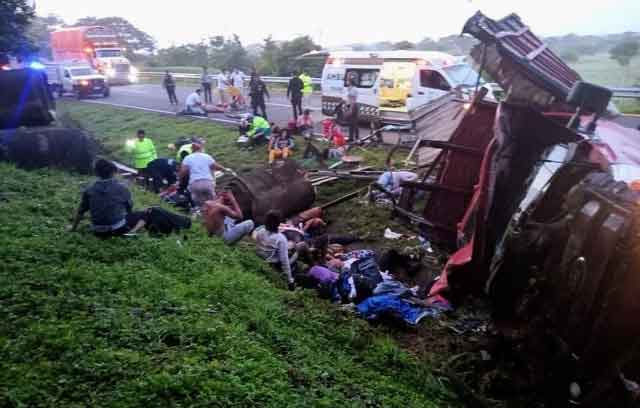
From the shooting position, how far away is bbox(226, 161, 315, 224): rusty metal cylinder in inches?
328

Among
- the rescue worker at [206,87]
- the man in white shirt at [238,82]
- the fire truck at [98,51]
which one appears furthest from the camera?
the fire truck at [98,51]

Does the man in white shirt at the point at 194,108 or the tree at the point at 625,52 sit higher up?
the tree at the point at 625,52

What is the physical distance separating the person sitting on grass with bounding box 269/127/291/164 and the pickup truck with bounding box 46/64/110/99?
1930 centimetres

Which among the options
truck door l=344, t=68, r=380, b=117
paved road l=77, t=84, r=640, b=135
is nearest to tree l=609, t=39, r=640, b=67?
paved road l=77, t=84, r=640, b=135

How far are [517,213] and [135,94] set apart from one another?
92.7 feet

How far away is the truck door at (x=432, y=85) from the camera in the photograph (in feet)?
45.2

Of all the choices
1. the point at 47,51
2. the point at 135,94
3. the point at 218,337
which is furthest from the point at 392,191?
the point at 47,51

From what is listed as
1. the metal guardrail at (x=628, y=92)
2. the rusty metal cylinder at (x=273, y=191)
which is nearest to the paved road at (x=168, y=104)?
the metal guardrail at (x=628, y=92)

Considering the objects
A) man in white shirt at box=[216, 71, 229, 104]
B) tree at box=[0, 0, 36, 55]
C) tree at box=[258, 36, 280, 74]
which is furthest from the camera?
tree at box=[258, 36, 280, 74]

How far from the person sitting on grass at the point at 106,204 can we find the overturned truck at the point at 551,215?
3.85m

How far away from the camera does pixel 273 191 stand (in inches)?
340

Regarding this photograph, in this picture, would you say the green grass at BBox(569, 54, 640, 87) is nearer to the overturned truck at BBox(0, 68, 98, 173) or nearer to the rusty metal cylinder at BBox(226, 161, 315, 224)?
the rusty metal cylinder at BBox(226, 161, 315, 224)

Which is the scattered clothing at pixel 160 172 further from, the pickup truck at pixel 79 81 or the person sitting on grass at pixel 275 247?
the pickup truck at pixel 79 81

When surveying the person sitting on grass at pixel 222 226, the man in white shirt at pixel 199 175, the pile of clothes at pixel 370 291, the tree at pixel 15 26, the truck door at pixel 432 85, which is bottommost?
the pile of clothes at pixel 370 291
